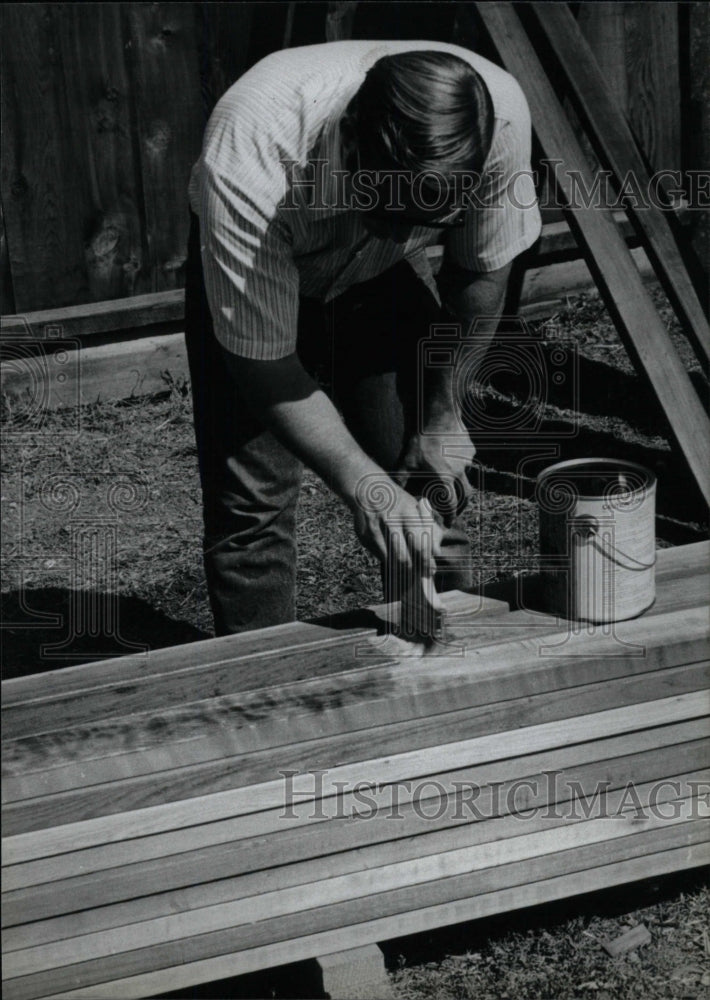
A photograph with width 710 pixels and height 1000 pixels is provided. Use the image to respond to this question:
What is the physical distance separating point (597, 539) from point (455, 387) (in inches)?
20.0

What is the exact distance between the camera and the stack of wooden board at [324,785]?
77.7 inches

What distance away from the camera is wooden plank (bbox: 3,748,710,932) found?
199 centimetres

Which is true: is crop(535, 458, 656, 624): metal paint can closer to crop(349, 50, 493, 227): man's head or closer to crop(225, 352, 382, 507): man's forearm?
Answer: crop(225, 352, 382, 507): man's forearm

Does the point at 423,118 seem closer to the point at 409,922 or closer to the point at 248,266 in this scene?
the point at 248,266

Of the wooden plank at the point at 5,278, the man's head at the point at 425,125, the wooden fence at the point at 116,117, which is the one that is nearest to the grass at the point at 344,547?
the wooden plank at the point at 5,278

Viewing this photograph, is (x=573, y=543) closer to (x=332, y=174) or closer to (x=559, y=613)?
(x=559, y=613)

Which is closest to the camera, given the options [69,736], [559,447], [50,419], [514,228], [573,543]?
[69,736]

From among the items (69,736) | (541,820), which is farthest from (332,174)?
(541,820)

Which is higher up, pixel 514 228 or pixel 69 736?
pixel 514 228

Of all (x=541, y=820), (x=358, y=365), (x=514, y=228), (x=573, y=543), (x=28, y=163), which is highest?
(x=28, y=163)

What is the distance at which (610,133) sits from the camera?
140 inches

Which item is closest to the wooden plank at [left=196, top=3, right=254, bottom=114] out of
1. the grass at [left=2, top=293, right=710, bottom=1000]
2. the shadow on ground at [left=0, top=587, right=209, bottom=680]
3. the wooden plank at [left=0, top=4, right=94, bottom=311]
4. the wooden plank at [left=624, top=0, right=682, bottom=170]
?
the wooden plank at [left=0, top=4, right=94, bottom=311]

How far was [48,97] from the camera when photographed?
14.0 ft

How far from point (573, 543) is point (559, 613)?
168 mm
